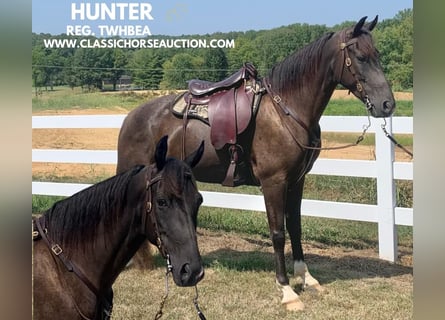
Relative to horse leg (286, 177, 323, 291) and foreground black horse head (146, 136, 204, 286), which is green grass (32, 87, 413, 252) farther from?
foreground black horse head (146, 136, 204, 286)

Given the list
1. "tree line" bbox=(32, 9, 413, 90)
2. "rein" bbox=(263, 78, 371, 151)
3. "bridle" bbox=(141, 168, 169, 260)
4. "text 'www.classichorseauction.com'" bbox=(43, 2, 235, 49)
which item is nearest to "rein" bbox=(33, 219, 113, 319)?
"bridle" bbox=(141, 168, 169, 260)

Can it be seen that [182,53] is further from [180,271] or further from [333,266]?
[333,266]

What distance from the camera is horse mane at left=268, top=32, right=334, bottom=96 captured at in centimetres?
291

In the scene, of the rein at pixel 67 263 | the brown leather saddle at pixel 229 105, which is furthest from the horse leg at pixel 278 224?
the rein at pixel 67 263

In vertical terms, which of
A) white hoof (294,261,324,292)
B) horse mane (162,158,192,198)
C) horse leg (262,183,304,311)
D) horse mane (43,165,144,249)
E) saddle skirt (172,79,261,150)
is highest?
saddle skirt (172,79,261,150)

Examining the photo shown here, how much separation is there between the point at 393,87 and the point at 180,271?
157 cm

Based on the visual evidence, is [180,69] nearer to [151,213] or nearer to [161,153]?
[161,153]

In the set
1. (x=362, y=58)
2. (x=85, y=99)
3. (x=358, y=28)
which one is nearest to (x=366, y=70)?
(x=362, y=58)

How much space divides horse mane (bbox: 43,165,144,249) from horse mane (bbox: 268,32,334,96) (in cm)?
123

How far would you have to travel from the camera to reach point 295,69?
2.98 meters

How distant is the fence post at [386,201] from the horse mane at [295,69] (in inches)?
24.3

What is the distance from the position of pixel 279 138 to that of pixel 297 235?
2.05 ft

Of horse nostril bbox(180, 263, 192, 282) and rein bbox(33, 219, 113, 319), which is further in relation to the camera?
rein bbox(33, 219, 113, 319)

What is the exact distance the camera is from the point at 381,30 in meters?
2.67
